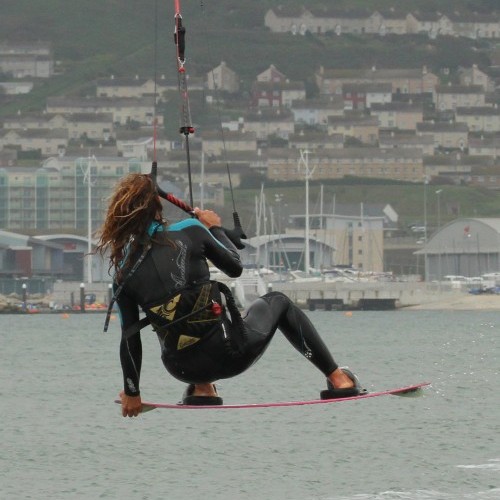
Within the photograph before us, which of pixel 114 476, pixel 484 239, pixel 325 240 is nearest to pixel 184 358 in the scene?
pixel 114 476

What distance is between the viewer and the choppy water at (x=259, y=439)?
2647 cm

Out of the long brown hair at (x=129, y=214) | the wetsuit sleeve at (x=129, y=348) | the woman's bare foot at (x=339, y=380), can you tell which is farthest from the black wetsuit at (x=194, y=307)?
the woman's bare foot at (x=339, y=380)

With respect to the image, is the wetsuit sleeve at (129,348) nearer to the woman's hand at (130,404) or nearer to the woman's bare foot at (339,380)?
the woman's hand at (130,404)

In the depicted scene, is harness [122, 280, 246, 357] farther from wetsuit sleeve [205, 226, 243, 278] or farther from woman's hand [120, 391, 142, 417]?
woman's hand [120, 391, 142, 417]

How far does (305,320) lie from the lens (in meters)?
14.9

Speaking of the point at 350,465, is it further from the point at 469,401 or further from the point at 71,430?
the point at 469,401

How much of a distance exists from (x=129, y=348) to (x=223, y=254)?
0.97 m

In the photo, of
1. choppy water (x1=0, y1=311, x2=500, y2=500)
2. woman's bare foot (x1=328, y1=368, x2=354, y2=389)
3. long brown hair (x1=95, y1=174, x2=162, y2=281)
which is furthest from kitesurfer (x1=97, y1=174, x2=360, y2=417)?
choppy water (x1=0, y1=311, x2=500, y2=500)

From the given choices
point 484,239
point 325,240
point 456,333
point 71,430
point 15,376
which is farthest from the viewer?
point 325,240

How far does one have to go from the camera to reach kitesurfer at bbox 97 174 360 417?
46.6 ft

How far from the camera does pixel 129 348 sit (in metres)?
14.5

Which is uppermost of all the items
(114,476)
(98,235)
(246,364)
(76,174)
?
(76,174)

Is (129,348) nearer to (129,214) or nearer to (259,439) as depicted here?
(129,214)

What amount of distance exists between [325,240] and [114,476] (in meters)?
151
